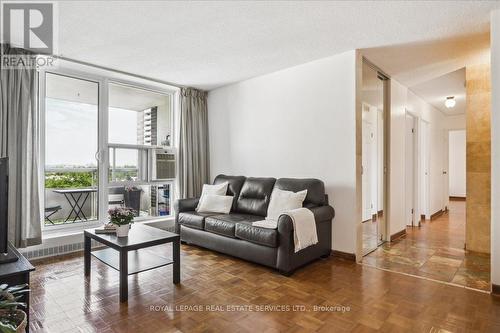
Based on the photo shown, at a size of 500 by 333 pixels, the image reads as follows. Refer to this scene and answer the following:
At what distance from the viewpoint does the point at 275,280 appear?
2.82 meters

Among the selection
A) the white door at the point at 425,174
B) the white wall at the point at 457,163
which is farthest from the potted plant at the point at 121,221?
the white wall at the point at 457,163

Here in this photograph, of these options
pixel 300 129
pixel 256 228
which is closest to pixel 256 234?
pixel 256 228

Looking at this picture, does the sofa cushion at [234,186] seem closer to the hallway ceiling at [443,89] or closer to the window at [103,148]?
the window at [103,148]

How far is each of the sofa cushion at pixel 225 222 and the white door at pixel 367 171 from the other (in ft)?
4.68

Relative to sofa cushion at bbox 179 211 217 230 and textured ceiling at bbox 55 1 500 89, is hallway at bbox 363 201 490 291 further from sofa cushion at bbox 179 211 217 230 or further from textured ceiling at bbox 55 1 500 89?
textured ceiling at bbox 55 1 500 89

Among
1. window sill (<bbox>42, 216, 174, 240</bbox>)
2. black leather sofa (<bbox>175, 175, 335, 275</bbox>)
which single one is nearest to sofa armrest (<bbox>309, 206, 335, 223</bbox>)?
black leather sofa (<bbox>175, 175, 335, 275</bbox>)

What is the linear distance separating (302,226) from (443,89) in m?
4.18

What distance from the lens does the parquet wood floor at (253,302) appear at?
2027mm

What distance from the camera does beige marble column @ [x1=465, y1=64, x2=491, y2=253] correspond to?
3.70 m

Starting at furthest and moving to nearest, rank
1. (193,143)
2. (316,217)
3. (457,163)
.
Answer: (457,163) < (193,143) < (316,217)

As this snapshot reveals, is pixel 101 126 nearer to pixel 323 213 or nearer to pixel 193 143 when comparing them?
pixel 193 143

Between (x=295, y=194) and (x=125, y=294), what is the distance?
6.67ft

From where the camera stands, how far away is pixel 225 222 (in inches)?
136

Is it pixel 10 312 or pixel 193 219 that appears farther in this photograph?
pixel 193 219
